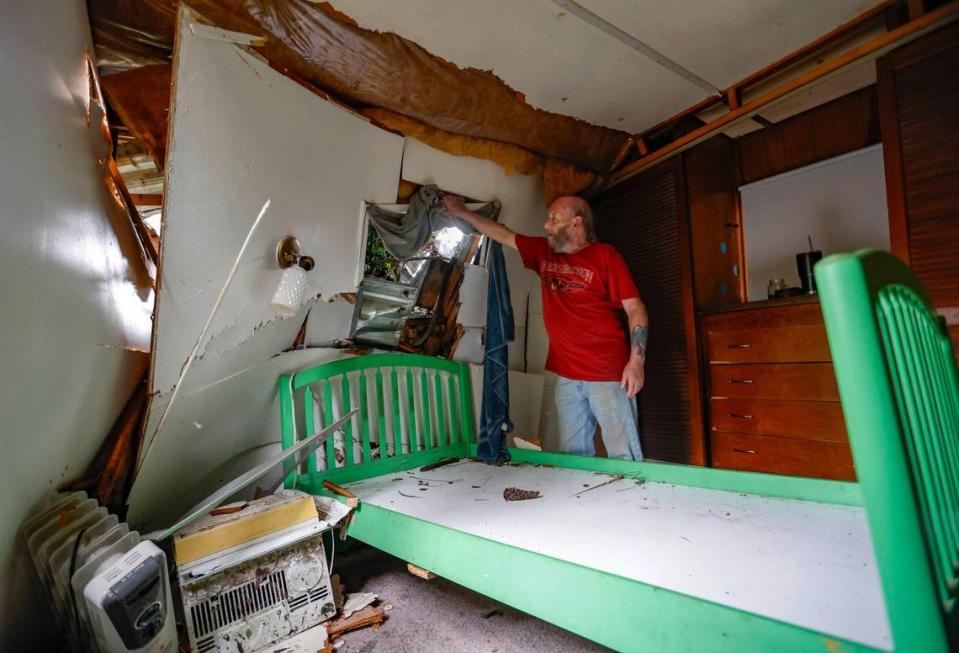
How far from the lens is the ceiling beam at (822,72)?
5.21ft

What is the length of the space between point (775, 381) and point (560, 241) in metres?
1.25

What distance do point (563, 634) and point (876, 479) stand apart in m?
1.16

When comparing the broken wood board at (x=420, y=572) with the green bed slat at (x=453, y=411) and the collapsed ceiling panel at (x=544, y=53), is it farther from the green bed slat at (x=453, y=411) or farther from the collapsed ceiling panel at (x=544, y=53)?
the collapsed ceiling panel at (x=544, y=53)

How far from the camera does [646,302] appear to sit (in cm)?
267

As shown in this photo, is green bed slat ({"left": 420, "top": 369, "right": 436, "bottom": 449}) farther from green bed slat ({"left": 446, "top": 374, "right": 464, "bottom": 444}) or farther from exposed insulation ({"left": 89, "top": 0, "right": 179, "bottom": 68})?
exposed insulation ({"left": 89, "top": 0, "right": 179, "bottom": 68})

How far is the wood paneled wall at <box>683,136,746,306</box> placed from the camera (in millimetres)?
2475

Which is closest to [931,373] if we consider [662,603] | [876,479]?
[876,479]

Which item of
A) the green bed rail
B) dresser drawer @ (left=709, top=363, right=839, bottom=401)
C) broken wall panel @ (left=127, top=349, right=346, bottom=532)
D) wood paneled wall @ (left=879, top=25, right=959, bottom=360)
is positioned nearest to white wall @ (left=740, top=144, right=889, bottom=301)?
wood paneled wall @ (left=879, top=25, right=959, bottom=360)

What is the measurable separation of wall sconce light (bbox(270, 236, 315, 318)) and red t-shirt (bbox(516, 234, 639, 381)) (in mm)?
1266

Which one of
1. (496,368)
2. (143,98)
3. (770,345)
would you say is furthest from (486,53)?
(770,345)

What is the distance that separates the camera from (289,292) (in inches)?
62.1

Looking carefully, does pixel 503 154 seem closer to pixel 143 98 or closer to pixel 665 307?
pixel 665 307

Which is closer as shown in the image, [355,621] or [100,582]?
[100,582]

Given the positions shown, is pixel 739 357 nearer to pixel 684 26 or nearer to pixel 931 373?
pixel 684 26
